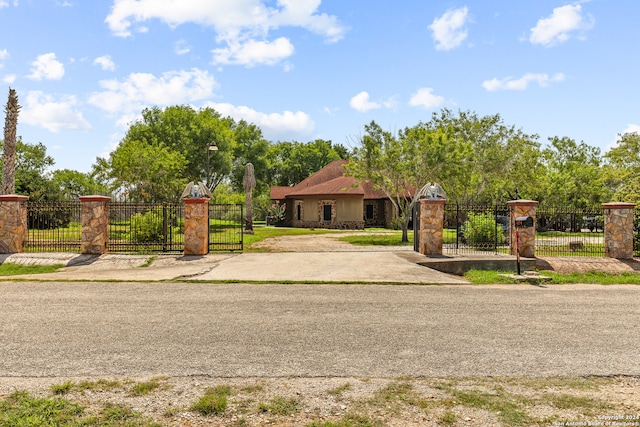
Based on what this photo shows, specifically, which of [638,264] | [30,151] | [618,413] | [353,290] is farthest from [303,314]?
[30,151]

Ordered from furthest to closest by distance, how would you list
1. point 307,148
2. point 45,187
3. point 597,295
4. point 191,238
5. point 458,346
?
point 307,148 → point 45,187 → point 191,238 → point 597,295 → point 458,346

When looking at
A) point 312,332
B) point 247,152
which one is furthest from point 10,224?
point 247,152

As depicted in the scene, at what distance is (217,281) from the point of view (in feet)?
35.3

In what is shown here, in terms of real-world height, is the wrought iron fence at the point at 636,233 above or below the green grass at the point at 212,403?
above

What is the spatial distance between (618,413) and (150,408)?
414cm

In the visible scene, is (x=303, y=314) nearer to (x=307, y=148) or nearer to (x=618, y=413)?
(x=618, y=413)

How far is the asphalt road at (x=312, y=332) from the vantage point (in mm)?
4750

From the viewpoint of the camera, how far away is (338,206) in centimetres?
3744

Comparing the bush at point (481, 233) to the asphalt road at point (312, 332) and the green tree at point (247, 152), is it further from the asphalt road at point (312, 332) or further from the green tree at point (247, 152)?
the green tree at point (247, 152)

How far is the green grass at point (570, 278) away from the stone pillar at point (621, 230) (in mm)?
2098

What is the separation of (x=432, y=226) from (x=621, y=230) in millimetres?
6523

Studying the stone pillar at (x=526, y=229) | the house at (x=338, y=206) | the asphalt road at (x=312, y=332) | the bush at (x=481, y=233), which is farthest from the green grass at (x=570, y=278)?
the house at (x=338, y=206)

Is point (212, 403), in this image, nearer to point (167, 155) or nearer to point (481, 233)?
point (481, 233)

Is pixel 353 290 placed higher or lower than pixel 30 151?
lower
